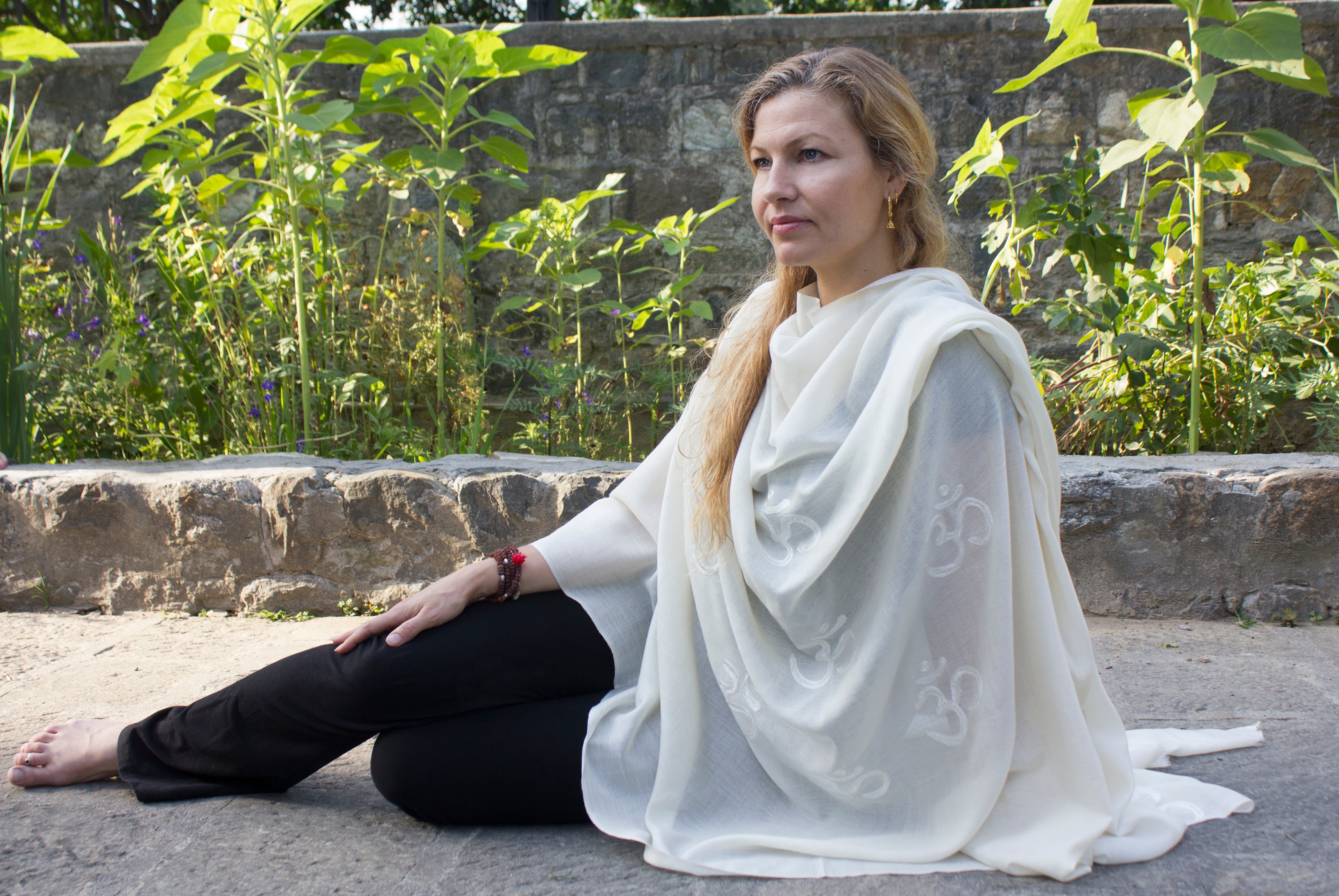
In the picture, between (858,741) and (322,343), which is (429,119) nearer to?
(322,343)

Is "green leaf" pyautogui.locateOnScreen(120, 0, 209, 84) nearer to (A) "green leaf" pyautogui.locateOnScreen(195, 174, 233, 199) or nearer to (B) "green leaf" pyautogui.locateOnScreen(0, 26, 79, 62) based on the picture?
(A) "green leaf" pyautogui.locateOnScreen(195, 174, 233, 199)

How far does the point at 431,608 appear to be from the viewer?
1477 mm

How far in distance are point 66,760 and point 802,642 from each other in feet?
4.15

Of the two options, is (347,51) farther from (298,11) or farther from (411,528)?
(411,528)

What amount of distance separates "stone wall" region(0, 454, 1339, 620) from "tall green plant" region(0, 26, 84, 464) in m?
0.19

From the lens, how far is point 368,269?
3771 mm

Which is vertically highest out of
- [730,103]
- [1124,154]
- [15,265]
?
[730,103]

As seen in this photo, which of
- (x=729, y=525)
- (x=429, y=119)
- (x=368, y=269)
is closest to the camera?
(x=729, y=525)

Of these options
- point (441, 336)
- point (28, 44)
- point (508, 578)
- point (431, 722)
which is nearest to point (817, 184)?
point (508, 578)

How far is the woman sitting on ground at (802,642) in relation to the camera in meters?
1.21

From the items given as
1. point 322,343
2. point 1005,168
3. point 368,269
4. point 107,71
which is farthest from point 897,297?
point 107,71

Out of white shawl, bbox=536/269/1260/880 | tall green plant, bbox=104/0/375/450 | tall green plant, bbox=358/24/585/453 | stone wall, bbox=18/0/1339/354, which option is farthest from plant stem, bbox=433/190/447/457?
white shawl, bbox=536/269/1260/880

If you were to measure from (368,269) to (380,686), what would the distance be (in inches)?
108

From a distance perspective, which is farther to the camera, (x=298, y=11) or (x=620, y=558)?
(x=298, y=11)
